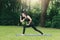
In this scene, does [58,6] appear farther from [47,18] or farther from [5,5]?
[5,5]

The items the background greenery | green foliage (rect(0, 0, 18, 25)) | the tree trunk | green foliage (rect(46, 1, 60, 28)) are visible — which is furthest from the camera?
green foliage (rect(0, 0, 18, 25))

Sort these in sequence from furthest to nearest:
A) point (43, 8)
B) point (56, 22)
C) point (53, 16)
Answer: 1. point (53, 16)
2. point (43, 8)
3. point (56, 22)

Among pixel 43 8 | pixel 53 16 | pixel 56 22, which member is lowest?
pixel 56 22

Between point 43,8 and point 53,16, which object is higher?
point 43,8

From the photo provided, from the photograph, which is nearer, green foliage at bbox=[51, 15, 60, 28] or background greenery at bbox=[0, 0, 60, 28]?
green foliage at bbox=[51, 15, 60, 28]

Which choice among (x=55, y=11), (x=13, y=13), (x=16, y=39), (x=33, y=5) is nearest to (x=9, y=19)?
(x=13, y=13)

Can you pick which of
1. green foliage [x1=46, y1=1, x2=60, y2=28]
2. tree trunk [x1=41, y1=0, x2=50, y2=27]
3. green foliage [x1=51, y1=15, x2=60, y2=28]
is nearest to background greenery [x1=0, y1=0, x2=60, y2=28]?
green foliage [x1=46, y1=1, x2=60, y2=28]

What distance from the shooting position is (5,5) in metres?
38.2

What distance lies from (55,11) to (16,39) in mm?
19685

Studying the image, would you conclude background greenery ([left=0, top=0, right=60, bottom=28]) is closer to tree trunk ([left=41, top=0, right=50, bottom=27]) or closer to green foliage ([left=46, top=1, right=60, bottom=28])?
green foliage ([left=46, top=1, right=60, bottom=28])

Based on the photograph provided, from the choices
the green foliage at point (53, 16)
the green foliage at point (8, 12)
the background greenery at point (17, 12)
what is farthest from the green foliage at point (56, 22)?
the green foliage at point (8, 12)

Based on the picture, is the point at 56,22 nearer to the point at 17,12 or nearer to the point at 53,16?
the point at 53,16

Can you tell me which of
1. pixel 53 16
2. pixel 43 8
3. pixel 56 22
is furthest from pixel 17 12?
pixel 56 22

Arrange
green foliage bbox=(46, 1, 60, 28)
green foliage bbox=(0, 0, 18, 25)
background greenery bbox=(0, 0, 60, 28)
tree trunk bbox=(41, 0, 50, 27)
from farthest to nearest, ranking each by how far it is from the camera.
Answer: green foliage bbox=(0, 0, 18, 25) < background greenery bbox=(0, 0, 60, 28) < green foliage bbox=(46, 1, 60, 28) < tree trunk bbox=(41, 0, 50, 27)
